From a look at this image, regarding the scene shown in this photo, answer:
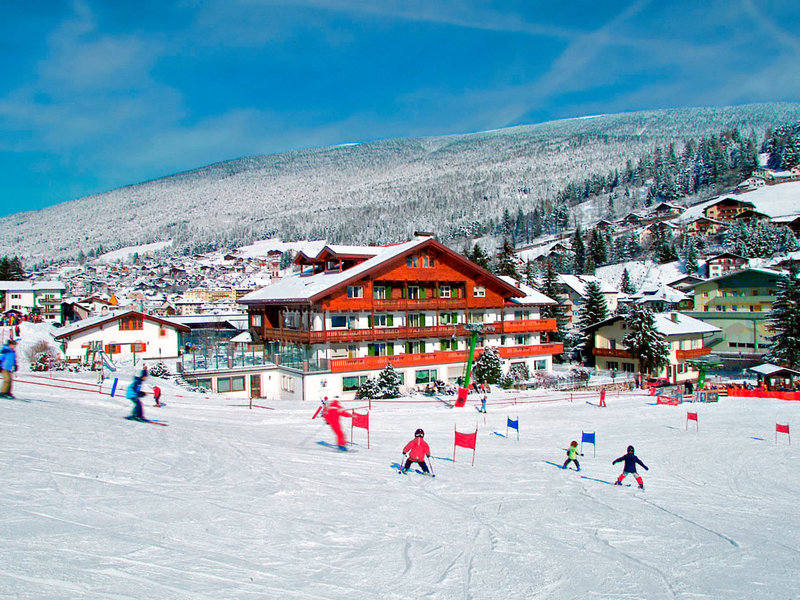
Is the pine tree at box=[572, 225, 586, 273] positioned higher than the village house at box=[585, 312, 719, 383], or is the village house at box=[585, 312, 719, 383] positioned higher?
the pine tree at box=[572, 225, 586, 273]

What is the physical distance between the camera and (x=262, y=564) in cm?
812

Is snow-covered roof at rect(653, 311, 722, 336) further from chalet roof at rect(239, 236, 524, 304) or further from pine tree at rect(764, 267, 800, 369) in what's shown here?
chalet roof at rect(239, 236, 524, 304)

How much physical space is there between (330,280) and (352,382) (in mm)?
7550

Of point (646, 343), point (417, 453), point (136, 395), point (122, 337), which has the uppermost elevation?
point (122, 337)

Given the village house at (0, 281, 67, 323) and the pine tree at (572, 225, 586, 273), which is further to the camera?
the pine tree at (572, 225, 586, 273)

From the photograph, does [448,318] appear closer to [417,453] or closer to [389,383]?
[389,383]

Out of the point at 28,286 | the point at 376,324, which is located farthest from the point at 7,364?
the point at 28,286

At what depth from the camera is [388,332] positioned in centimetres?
4175

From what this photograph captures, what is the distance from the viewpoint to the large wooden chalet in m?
39.9

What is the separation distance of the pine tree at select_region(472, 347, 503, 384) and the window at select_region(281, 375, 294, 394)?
13.1 metres

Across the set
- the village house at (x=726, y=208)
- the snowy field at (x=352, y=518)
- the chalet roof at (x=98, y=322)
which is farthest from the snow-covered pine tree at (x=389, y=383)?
the village house at (x=726, y=208)

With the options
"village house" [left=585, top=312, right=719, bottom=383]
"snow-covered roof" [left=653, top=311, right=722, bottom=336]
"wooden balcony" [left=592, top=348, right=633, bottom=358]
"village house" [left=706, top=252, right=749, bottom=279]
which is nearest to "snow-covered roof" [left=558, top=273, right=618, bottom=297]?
"village house" [left=706, top=252, right=749, bottom=279]

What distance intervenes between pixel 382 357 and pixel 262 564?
106ft

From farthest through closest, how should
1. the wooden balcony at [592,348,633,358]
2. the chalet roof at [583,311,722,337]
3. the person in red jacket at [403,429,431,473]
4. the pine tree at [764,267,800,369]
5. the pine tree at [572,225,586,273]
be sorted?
the pine tree at [572,225,586,273] < the chalet roof at [583,311,722,337] < the wooden balcony at [592,348,633,358] < the pine tree at [764,267,800,369] < the person in red jacket at [403,429,431,473]
